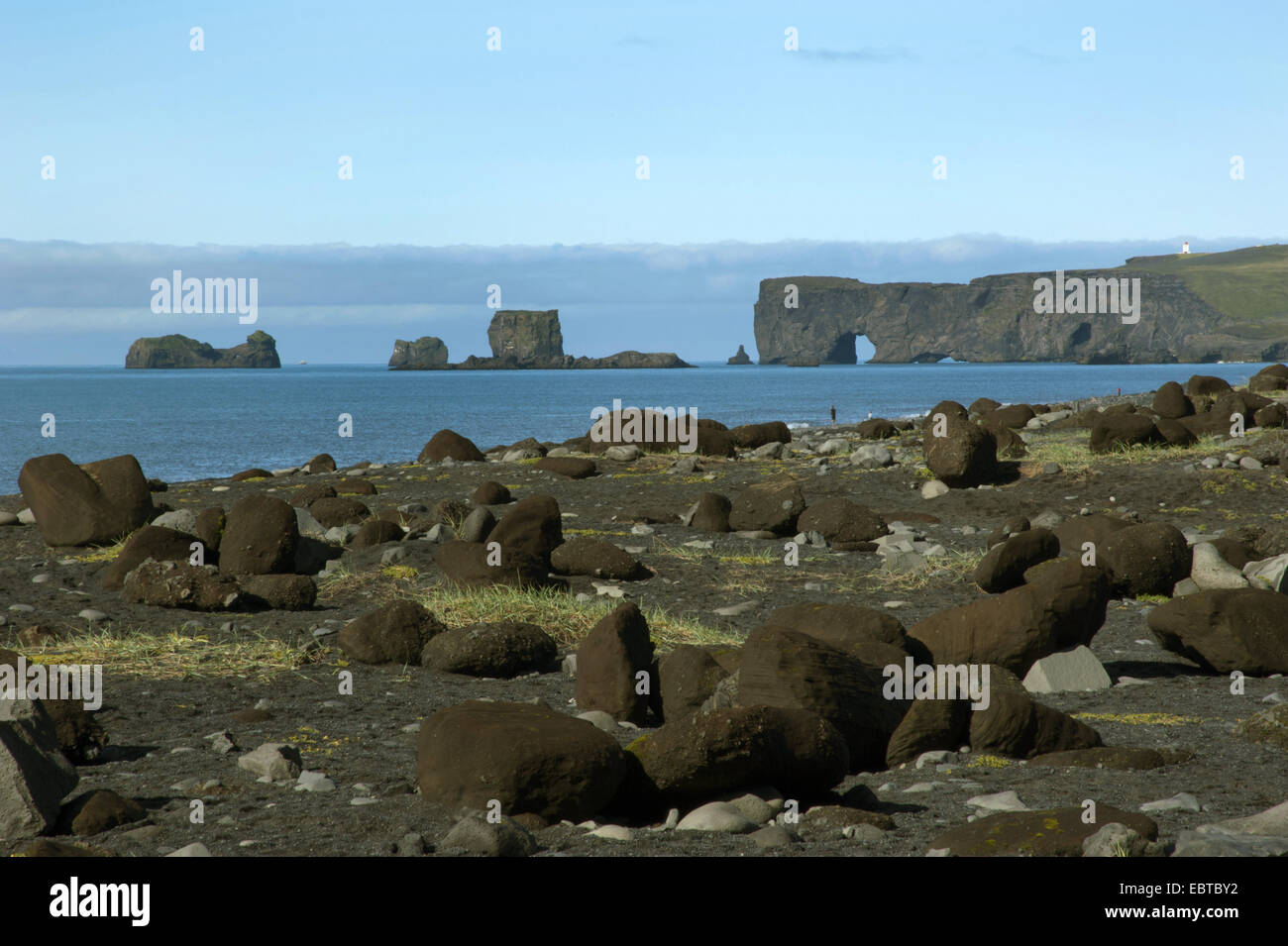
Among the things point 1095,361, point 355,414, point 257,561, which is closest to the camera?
point 257,561

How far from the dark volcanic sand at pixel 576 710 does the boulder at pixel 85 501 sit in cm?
28

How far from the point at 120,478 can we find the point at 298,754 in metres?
9.41

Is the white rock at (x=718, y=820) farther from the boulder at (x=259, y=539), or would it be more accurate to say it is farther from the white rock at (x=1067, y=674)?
the boulder at (x=259, y=539)

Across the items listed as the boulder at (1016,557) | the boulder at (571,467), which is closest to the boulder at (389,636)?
the boulder at (1016,557)

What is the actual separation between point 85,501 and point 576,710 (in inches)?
355

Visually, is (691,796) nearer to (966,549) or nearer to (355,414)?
(966,549)

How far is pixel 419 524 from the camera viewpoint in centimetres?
1333

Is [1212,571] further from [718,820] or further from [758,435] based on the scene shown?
[758,435]

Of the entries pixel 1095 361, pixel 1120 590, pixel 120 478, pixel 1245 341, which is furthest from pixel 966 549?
pixel 1095 361

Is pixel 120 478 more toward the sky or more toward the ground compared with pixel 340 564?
more toward the sky

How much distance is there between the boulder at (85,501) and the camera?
1337 centimetres

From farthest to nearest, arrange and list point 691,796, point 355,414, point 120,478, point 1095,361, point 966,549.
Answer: point 1095,361
point 355,414
point 120,478
point 966,549
point 691,796

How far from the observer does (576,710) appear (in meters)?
7.03

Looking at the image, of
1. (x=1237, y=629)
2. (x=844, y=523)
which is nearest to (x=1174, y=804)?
(x=1237, y=629)
